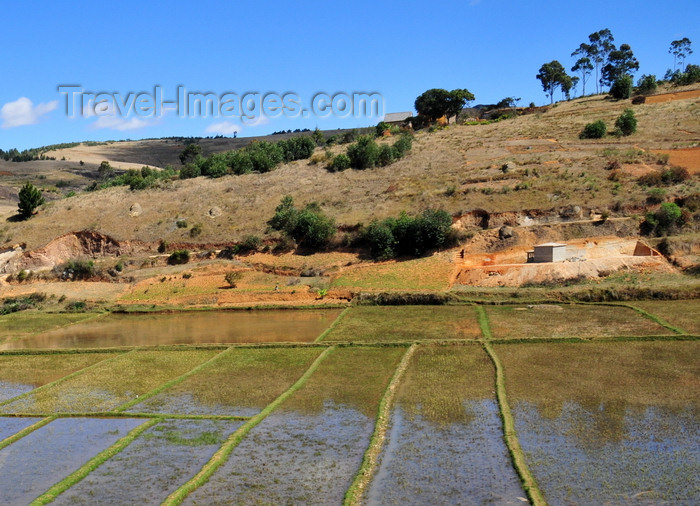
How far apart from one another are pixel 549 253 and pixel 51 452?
22944mm

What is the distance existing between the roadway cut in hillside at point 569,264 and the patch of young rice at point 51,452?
18.9 m

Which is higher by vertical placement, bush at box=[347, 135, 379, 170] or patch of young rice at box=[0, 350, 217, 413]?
bush at box=[347, 135, 379, 170]

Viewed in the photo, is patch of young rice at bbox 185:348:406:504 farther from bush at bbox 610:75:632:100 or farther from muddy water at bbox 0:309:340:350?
bush at bbox 610:75:632:100

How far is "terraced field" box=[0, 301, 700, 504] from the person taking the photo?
38.2 feet

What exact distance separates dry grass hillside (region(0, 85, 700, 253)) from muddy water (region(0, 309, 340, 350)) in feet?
36.5

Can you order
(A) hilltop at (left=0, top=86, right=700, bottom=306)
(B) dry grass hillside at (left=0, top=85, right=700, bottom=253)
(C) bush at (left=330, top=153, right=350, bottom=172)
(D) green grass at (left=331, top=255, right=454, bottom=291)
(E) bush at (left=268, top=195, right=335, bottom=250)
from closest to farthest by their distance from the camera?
(D) green grass at (left=331, top=255, right=454, bottom=291) < (A) hilltop at (left=0, top=86, right=700, bottom=306) < (E) bush at (left=268, top=195, right=335, bottom=250) < (B) dry grass hillside at (left=0, top=85, right=700, bottom=253) < (C) bush at (left=330, top=153, right=350, bottom=172)

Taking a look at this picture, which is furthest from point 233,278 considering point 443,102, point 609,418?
point 443,102

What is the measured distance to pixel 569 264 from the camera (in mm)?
29438

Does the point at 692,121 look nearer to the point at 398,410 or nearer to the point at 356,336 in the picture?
the point at 356,336

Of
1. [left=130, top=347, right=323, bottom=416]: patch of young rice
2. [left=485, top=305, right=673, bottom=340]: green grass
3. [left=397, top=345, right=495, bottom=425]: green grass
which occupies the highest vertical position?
[left=485, top=305, right=673, bottom=340]: green grass

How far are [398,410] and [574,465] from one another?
4686mm

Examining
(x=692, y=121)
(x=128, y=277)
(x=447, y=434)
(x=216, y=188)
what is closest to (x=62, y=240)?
(x=128, y=277)

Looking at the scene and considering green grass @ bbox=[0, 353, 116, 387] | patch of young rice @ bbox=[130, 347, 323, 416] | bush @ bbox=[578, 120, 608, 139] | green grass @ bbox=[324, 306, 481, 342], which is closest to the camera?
patch of young rice @ bbox=[130, 347, 323, 416]

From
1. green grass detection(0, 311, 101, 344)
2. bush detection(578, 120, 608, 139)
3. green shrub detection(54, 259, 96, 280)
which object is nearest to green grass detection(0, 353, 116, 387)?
green grass detection(0, 311, 101, 344)
